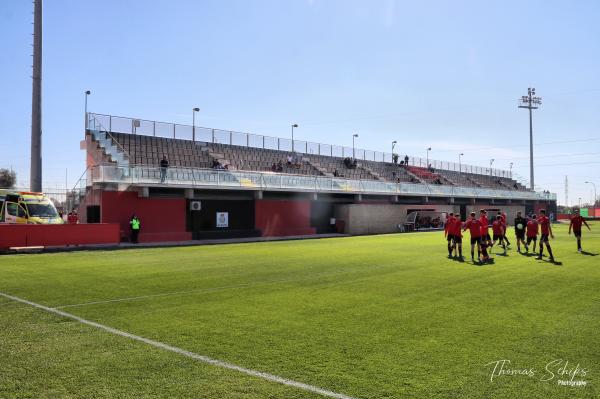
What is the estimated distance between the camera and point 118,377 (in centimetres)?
542

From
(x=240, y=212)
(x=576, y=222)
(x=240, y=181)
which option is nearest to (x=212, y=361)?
(x=576, y=222)

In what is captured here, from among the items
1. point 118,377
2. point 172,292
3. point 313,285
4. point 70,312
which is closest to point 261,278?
point 313,285

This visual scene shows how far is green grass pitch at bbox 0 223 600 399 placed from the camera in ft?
17.0

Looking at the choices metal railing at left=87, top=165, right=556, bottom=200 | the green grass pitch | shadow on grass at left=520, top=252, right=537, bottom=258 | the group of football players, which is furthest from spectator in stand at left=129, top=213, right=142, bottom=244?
shadow on grass at left=520, top=252, right=537, bottom=258

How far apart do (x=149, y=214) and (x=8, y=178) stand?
60089 mm

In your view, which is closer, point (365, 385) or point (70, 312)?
point (365, 385)

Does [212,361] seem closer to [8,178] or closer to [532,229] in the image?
[532,229]

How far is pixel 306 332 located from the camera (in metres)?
7.45

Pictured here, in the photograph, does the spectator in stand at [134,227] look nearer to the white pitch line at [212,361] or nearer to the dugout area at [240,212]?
the dugout area at [240,212]

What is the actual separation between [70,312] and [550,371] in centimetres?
833

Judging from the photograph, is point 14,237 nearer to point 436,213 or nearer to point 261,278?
point 261,278

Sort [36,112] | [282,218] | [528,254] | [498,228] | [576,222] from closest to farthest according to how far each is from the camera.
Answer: [528,254]
[498,228]
[576,222]
[36,112]
[282,218]

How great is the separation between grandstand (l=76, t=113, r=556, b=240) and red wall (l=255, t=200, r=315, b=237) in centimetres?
8

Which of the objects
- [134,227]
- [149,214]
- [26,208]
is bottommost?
Result: [134,227]
